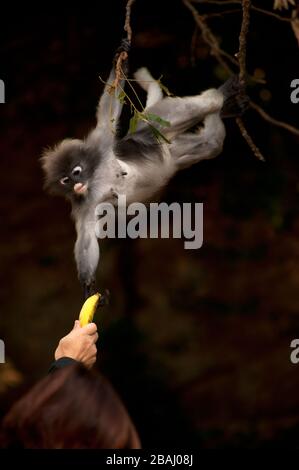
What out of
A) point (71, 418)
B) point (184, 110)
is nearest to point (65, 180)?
point (184, 110)

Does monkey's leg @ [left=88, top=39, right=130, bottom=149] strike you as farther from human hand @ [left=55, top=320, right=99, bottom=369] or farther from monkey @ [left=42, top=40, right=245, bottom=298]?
human hand @ [left=55, top=320, right=99, bottom=369]

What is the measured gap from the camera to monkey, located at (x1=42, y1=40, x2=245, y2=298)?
99.6 inches

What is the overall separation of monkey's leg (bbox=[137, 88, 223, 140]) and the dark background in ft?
5.79

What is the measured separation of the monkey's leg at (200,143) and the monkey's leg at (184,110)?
4cm

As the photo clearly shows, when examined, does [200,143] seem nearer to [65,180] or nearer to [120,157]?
[120,157]

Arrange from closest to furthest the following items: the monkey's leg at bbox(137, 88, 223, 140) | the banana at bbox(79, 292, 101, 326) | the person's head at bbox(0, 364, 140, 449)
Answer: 1. the person's head at bbox(0, 364, 140, 449)
2. the banana at bbox(79, 292, 101, 326)
3. the monkey's leg at bbox(137, 88, 223, 140)

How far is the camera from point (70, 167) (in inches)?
99.2

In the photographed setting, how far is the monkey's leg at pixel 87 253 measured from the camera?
8.28ft

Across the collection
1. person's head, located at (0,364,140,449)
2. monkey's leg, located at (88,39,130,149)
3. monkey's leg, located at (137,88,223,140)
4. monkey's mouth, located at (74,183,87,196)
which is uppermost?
monkey's leg, located at (137,88,223,140)

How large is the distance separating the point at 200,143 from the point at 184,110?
0.52 ft

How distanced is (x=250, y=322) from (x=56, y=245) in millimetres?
1359

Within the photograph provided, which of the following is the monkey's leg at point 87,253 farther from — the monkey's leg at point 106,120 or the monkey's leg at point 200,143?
the monkey's leg at point 200,143

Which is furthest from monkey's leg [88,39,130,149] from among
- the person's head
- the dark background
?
the dark background

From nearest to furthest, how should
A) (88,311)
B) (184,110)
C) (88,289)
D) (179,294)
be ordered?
(88,311)
(88,289)
(184,110)
(179,294)
